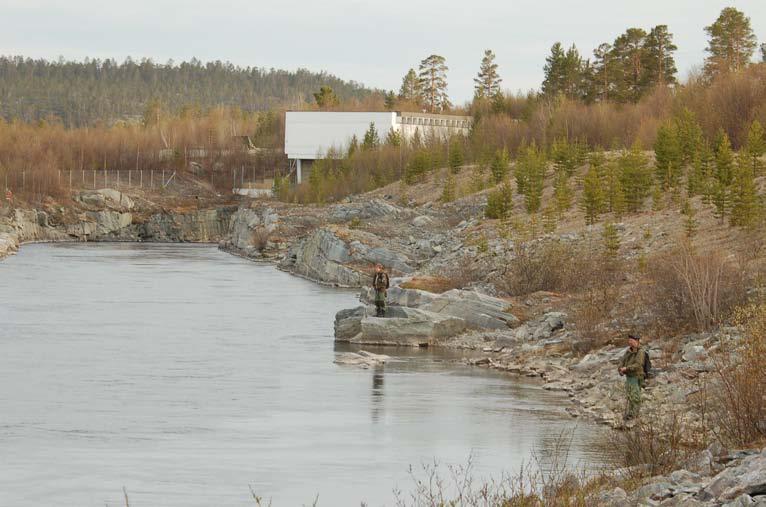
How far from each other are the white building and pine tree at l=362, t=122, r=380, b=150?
1.65 m

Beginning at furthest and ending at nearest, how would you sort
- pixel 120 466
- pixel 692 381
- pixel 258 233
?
pixel 258 233 → pixel 692 381 → pixel 120 466

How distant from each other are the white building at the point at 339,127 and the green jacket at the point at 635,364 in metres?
90.4

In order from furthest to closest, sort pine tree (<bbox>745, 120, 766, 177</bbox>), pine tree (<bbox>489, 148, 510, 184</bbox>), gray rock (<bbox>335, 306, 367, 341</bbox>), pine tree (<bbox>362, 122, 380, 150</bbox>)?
Result: pine tree (<bbox>362, 122, 380, 150</bbox>) < pine tree (<bbox>489, 148, 510, 184</bbox>) < pine tree (<bbox>745, 120, 766, 177</bbox>) < gray rock (<bbox>335, 306, 367, 341</bbox>)

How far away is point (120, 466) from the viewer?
20953 millimetres

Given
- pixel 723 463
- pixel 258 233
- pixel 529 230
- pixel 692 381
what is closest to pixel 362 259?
pixel 529 230

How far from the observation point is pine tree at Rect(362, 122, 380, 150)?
4231 inches

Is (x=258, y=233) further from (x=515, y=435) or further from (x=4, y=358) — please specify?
(x=515, y=435)

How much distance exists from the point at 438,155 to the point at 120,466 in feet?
227

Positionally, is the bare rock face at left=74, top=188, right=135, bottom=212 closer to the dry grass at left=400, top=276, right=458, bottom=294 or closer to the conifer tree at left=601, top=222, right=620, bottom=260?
the dry grass at left=400, top=276, right=458, bottom=294

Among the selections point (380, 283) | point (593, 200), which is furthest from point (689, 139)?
point (380, 283)

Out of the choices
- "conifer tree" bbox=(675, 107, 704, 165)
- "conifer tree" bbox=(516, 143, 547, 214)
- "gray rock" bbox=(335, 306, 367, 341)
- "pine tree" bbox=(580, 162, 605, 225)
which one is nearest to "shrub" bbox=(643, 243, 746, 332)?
"gray rock" bbox=(335, 306, 367, 341)

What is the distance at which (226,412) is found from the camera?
26.5m

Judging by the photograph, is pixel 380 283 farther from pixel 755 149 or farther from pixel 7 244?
pixel 7 244

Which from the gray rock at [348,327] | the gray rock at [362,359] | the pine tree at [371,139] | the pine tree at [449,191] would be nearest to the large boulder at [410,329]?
the gray rock at [348,327]
